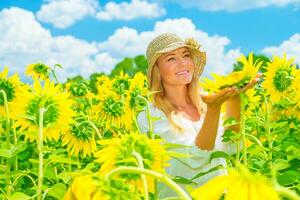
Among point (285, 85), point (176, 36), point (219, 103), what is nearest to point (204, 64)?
point (176, 36)

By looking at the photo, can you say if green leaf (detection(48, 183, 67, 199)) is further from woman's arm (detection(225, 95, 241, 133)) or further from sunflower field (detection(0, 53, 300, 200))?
woman's arm (detection(225, 95, 241, 133))

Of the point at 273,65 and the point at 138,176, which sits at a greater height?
the point at 273,65

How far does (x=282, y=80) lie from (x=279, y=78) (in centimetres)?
2

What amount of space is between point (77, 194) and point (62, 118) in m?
1.20

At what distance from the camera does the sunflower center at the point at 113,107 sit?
3184mm

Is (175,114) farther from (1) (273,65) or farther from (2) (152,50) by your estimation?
(1) (273,65)

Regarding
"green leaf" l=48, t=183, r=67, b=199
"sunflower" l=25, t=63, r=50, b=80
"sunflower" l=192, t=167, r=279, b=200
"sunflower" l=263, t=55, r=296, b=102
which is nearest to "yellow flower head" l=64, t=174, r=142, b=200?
"sunflower" l=192, t=167, r=279, b=200

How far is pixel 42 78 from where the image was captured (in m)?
4.31

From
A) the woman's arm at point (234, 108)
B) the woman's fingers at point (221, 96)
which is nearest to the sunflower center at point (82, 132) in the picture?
the woman's arm at point (234, 108)

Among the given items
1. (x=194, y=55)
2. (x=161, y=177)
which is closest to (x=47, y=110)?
(x=194, y=55)

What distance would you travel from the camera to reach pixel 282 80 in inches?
124

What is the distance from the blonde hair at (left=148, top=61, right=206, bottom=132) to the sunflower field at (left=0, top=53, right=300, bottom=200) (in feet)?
0.41

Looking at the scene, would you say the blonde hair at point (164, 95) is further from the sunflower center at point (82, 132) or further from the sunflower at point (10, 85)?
the sunflower at point (10, 85)

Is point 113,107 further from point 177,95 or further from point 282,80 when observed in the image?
point 282,80
